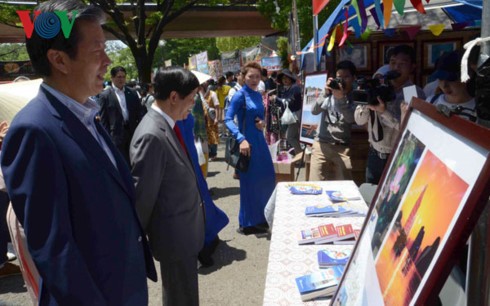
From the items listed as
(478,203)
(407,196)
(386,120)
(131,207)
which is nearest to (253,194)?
(386,120)

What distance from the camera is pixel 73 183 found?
4.09 ft

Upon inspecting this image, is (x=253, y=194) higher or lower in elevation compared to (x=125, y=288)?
lower

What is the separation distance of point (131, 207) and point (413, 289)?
3.48 feet

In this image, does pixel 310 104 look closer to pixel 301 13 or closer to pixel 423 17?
pixel 423 17

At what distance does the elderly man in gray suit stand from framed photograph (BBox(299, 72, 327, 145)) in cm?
261

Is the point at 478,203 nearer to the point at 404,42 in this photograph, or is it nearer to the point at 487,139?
the point at 487,139

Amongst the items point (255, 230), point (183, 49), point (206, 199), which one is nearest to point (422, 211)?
point (206, 199)

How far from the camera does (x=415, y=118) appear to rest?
40.9 inches

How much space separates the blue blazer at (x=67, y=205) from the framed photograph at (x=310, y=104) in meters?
3.50

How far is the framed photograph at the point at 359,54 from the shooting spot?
570cm

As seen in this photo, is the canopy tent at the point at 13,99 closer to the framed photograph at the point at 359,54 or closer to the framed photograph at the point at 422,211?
the framed photograph at the point at 422,211

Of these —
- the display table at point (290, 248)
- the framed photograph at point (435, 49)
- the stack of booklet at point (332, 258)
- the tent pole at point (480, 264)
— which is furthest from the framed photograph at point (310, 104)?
the tent pole at point (480, 264)

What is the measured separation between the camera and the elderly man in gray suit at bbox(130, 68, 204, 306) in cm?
206

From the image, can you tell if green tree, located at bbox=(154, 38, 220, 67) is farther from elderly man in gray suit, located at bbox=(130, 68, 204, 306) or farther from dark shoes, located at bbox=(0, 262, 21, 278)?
elderly man in gray suit, located at bbox=(130, 68, 204, 306)
